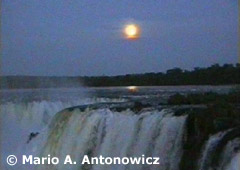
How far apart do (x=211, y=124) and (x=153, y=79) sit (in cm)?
40

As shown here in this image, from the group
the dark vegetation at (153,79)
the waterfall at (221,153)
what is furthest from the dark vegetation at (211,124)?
the dark vegetation at (153,79)

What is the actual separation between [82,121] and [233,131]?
111 centimetres

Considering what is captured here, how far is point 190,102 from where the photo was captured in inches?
137

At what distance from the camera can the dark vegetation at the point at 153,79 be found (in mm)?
2693

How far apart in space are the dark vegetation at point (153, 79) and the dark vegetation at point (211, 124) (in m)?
0.11

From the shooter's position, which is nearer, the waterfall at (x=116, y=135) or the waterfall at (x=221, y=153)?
the waterfall at (x=221, y=153)

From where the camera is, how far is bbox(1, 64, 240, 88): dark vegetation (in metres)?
2.69

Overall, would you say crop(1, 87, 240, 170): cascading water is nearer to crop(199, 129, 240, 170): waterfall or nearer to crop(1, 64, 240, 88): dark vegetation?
crop(199, 129, 240, 170): waterfall

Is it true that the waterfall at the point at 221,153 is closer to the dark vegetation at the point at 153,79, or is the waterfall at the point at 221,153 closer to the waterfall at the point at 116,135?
the waterfall at the point at 116,135

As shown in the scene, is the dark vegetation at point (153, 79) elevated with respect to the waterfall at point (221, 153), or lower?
elevated

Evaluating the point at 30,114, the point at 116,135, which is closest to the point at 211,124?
the point at 116,135

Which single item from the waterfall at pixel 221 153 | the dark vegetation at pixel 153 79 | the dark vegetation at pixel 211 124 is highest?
the dark vegetation at pixel 153 79

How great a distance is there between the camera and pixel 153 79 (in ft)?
10.0

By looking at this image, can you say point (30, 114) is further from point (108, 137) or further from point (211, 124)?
point (211, 124)
